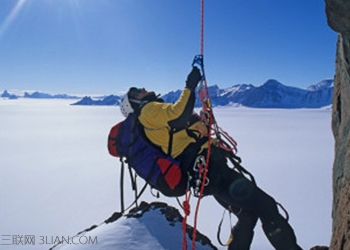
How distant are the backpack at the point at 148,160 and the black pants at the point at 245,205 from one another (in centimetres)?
31

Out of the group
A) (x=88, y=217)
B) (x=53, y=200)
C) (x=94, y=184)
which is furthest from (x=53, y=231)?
(x=94, y=184)

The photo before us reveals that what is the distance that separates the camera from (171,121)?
2.79 metres

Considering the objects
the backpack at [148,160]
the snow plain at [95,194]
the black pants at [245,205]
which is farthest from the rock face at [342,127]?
the snow plain at [95,194]

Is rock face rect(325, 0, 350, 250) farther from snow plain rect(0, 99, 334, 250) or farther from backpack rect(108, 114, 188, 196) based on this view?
snow plain rect(0, 99, 334, 250)

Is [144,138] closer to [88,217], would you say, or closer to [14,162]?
[88,217]

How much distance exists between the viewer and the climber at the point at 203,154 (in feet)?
9.02

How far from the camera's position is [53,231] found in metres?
7.12

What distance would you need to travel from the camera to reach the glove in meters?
2.84

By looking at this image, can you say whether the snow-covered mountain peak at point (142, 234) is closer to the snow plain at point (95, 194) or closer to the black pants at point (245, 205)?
the snow plain at point (95, 194)

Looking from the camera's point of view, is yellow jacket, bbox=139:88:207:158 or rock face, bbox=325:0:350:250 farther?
yellow jacket, bbox=139:88:207:158

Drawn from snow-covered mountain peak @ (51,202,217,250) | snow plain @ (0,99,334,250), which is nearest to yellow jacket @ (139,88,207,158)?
snow-covered mountain peak @ (51,202,217,250)

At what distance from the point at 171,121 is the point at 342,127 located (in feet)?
4.43

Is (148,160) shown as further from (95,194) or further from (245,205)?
(95,194)

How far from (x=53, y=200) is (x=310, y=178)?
850 cm
